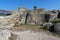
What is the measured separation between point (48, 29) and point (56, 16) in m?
5.47

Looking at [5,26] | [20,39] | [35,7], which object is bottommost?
[20,39]

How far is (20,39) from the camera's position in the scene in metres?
9.62

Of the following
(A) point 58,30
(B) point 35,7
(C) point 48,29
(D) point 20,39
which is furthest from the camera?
(B) point 35,7

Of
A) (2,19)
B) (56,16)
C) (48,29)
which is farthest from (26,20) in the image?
(2,19)

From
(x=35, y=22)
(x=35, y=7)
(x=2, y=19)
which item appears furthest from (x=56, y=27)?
(x=35, y=7)

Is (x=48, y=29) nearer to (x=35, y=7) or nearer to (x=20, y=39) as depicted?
(x=20, y=39)

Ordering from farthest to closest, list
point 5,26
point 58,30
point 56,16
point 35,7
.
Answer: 1. point 35,7
2. point 56,16
3. point 58,30
4. point 5,26

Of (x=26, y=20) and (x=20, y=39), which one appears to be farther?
(x=26, y=20)

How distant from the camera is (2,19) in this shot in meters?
8.18

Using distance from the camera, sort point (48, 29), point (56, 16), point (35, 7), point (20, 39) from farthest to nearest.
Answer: point (35, 7)
point (56, 16)
point (48, 29)
point (20, 39)

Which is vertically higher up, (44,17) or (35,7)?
(35,7)

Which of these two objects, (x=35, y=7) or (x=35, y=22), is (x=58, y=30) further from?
(x=35, y=7)

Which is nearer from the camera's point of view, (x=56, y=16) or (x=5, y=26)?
(x=5, y=26)

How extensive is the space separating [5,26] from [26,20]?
12.5 metres
